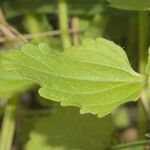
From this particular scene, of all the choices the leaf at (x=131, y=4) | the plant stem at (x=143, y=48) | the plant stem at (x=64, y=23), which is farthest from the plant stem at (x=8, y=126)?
the leaf at (x=131, y=4)

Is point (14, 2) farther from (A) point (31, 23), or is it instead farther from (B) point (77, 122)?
(B) point (77, 122)

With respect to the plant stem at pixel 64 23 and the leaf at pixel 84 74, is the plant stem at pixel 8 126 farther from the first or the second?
the leaf at pixel 84 74

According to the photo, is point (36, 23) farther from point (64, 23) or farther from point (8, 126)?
point (8, 126)

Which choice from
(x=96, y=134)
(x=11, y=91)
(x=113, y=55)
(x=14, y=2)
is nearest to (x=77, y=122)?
(x=96, y=134)

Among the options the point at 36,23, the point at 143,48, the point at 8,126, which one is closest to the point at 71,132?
the point at 8,126

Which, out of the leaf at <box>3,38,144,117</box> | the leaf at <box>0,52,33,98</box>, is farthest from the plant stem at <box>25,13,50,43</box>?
the leaf at <box>3,38,144,117</box>
